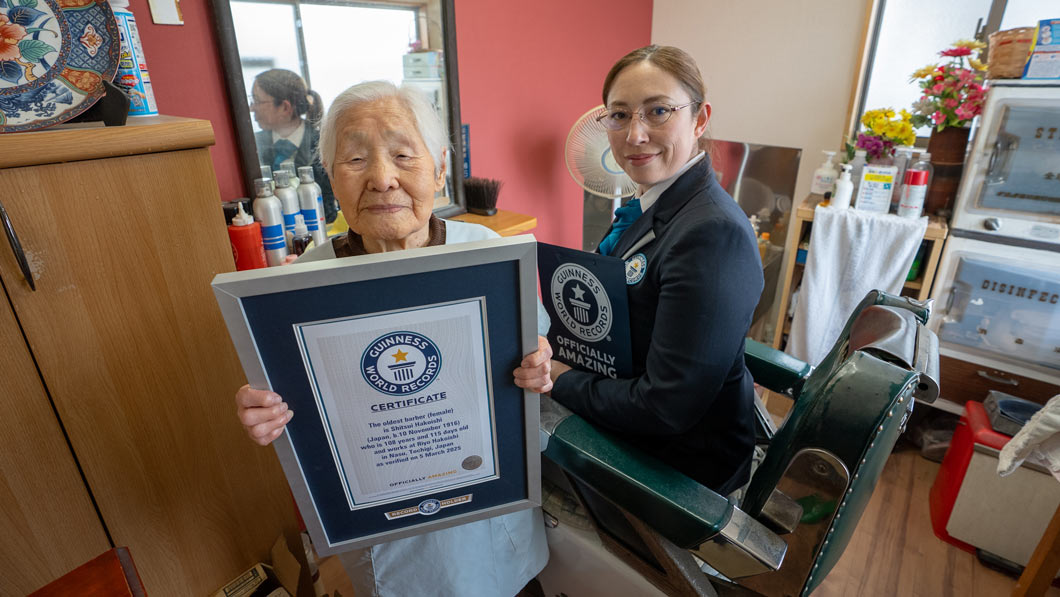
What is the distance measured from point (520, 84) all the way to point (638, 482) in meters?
1.98

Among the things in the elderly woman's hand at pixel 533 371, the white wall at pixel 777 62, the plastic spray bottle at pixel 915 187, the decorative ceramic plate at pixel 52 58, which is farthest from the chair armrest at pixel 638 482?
the white wall at pixel 777 62

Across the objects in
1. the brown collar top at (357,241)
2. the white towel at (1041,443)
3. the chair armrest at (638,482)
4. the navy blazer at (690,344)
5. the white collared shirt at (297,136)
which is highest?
the white collared shirt at (297,136)

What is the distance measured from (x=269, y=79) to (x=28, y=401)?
102 centimetres

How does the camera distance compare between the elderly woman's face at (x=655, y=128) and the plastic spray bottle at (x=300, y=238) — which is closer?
the elderly woman's face at (x=655, y=128)

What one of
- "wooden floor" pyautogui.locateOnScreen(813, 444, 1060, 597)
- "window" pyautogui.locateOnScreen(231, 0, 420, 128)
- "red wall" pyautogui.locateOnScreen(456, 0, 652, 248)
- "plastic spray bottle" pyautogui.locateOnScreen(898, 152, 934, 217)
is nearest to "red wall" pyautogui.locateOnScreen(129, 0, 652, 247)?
"red wall" pyautogui.locateOnScreen(456, 0, 652, 248)

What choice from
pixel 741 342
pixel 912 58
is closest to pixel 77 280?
pixel 741 342

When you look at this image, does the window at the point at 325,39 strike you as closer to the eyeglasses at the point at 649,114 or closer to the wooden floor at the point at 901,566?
the eyeglasses at the point at 649,114

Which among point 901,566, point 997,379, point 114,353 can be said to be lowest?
point 901,566

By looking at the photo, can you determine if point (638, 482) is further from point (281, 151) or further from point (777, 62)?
point (777, 62)

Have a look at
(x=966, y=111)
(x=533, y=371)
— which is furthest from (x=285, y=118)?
(x=966, y=111)

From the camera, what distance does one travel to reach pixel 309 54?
1.62m

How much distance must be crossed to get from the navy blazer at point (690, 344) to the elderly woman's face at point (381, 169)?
0.50 m

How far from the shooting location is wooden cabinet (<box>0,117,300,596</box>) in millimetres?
946

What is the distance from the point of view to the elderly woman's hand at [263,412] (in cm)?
74
